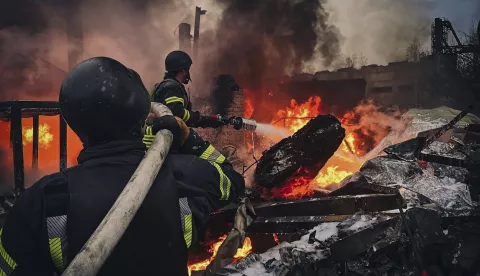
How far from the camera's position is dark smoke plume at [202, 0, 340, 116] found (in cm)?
1655

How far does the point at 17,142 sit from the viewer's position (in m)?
3.84

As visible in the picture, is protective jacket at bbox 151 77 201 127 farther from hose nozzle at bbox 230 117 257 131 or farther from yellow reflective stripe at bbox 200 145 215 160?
yellow reflective stripe at bbox 200 145 215 160

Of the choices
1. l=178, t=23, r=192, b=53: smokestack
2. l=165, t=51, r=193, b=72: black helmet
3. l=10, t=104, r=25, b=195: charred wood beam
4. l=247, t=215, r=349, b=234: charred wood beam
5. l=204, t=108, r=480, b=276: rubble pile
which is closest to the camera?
l=204, t=108, r=480, b=276: rubble pile

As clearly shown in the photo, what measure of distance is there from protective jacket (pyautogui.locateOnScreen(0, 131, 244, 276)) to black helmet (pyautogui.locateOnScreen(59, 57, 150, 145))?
0.06 metres

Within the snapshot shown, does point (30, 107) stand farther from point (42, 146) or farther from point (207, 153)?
point (42, 146)

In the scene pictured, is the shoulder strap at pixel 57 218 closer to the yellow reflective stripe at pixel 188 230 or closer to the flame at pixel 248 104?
the yellow reflective stripe at pixel 188 230

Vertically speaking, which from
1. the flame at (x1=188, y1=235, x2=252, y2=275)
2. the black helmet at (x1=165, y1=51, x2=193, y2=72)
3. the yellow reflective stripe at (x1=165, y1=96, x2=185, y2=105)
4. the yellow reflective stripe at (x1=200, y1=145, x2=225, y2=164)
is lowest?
the flame at (x1=188, y1=235, x2=252, y2=275)

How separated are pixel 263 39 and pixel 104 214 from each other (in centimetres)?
1662

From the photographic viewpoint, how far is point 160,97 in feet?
15.6

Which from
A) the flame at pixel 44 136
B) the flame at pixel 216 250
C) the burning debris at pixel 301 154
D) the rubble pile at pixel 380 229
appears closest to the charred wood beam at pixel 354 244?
the rubble pile at pixel 380 229

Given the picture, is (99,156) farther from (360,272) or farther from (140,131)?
(360,272)

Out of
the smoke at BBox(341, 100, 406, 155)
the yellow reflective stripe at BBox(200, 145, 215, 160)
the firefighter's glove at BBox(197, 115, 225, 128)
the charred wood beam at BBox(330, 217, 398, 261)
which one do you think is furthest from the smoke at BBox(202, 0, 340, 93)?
the yellow reflective stripe at BBox(200, 145, 215, 160)

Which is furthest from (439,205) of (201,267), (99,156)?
(99,156)

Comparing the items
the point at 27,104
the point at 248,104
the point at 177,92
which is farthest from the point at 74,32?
the point at 27,104
